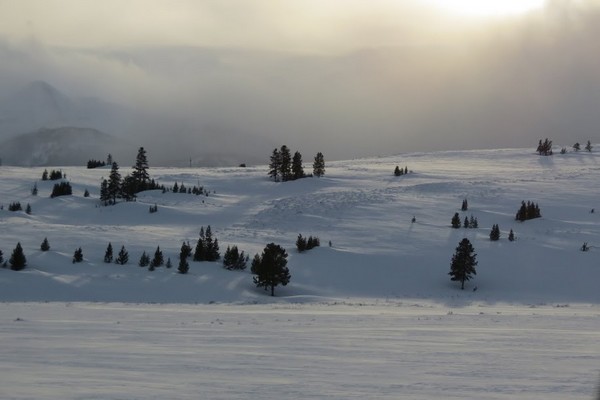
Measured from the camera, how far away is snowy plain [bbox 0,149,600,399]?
35.5ft

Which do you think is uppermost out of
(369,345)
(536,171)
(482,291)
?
(536,171)

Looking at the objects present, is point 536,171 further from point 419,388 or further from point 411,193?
point 419,388

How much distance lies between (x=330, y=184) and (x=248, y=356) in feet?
213

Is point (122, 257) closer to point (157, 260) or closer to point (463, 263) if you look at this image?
point (157, 260)

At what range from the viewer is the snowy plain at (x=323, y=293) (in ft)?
35.5

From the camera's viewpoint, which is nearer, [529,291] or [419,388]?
[419,388]

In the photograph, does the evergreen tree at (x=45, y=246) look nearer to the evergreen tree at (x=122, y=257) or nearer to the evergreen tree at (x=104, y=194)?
the evergreen tree at (x=122, y=257)

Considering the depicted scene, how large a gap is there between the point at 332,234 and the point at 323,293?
15119 millimetres

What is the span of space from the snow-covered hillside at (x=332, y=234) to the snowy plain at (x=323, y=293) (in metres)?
0.23

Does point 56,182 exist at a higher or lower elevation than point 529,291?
higher

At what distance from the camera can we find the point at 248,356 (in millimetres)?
13117

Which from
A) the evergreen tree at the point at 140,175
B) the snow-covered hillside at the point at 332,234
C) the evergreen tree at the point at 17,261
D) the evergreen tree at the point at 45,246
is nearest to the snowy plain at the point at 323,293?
the snow-covered hillside at the point at 332,234

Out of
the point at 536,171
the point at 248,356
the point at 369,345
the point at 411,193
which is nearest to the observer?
the point at 248,356

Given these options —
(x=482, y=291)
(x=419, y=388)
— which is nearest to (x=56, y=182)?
(x=482, y=291)
